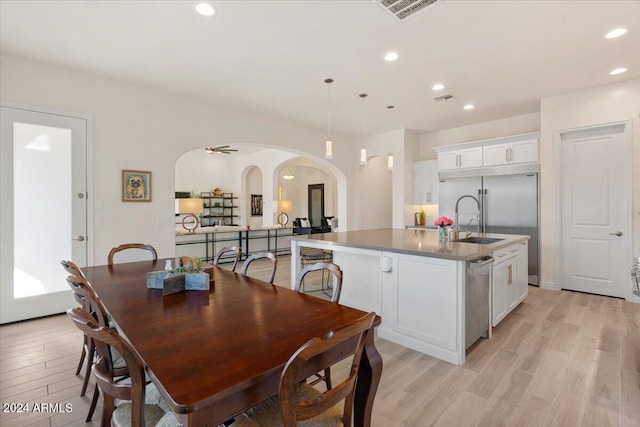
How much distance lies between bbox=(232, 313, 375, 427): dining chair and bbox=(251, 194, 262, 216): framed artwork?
10.3 metres

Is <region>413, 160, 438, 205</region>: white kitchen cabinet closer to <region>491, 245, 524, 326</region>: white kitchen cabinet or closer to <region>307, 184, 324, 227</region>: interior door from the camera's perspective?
<region>491, 245, 524, 326</region>: white kitchen cabinet

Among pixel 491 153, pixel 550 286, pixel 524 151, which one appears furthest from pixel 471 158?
pixel 550 286

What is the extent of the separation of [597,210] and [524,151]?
1286 mm

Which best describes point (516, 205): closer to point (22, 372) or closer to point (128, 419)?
point (128, 419)

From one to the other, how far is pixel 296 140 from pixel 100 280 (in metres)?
4.43

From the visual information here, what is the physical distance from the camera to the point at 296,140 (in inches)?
236

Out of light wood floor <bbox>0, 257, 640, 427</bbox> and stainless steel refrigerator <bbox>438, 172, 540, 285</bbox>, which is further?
stainless steel refrigerator <bbox>438, 172, 540, 285</bbox>

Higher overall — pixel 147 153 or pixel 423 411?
pixel 147 153

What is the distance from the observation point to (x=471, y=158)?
548cm

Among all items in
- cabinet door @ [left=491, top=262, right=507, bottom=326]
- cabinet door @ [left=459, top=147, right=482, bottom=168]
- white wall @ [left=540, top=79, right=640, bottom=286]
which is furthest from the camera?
cabinet door @ [left=459, top=147, right=482, bottom=168]

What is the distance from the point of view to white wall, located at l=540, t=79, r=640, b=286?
3.95m

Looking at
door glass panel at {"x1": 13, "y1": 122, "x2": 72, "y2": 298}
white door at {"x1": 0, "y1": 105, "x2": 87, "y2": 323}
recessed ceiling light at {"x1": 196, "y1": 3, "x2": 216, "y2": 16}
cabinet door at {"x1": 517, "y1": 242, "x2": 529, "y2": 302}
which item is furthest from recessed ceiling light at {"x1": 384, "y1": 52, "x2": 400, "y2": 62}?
door glass panel at {"x1": 13, "y1": 122, "x2": 72, "y2": 298}

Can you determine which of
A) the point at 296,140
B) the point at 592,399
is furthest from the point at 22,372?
the point at 296,140

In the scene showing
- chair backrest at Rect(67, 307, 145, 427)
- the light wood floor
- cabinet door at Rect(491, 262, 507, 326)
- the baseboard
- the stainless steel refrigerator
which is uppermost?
the stainless steel refrigerator
